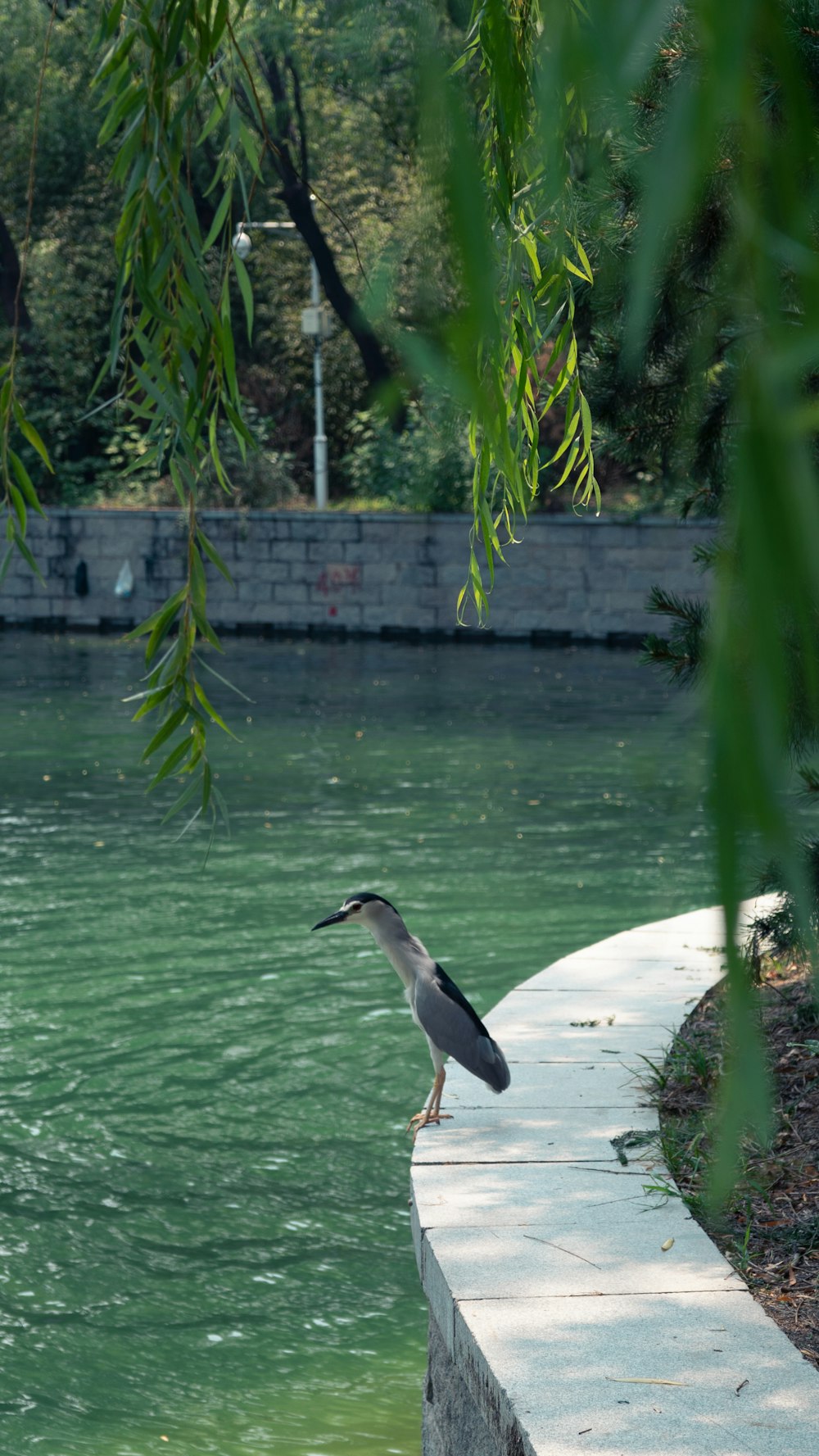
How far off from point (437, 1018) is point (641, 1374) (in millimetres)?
1845

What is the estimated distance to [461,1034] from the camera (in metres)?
5.29

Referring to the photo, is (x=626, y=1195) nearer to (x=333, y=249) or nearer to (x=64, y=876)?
(x=64, y=876)

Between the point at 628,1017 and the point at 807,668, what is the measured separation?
487cm

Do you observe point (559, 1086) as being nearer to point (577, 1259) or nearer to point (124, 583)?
point (577, 1259)

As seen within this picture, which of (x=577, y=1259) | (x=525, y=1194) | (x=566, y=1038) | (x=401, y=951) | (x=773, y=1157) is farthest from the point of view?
(x=566, y=1038)

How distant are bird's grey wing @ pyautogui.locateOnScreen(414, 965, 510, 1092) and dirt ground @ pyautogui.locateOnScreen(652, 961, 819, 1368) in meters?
0.53

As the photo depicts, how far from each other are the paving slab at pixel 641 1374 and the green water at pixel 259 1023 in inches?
52.1

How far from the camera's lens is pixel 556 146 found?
200 cm

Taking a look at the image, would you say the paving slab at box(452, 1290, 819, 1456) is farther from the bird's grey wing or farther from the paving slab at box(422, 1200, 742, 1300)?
the bird's grey wing

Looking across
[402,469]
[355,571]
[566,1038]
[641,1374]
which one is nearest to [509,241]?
[641,1374]

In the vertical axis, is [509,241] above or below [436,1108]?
above

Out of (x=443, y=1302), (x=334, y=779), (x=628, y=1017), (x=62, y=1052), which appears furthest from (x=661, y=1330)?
(x=334, y=779)

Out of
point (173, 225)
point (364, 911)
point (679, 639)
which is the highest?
point (173, 225)

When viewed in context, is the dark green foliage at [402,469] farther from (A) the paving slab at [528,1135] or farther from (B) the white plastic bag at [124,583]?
(A) the paving slab at [528,1135]
